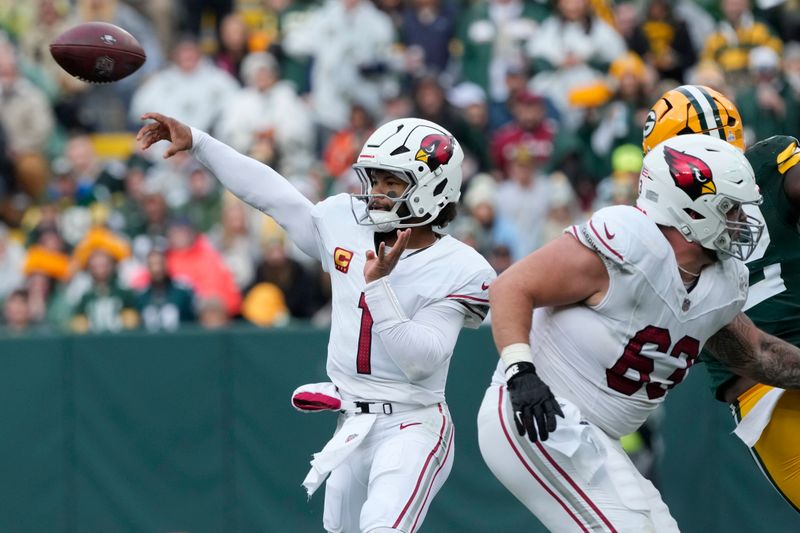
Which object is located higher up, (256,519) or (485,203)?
(485,203)

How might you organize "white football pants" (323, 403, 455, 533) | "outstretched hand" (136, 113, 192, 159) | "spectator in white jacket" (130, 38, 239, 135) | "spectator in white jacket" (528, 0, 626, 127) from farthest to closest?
"spectator in white jacket" (130, 38, 239, 135), "spectator in white jacket" (528, 0, 626, 127), "outstretched hand" (136, 113, 192, 159), "white football pants" (323, 403, 455, 533)

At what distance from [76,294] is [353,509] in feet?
16.8

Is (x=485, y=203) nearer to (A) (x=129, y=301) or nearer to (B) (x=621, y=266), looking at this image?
(A) (x=129, y=301)

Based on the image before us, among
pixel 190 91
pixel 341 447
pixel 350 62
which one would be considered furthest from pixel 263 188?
pixel 190 91

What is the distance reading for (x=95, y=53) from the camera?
5.32 m

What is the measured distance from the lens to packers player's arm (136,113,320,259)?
522cm

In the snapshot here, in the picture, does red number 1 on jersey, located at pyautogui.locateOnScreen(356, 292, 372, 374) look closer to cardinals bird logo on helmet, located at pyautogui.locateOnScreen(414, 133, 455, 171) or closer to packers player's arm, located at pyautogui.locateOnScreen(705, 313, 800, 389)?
cardinals bird logo on helmet, located at pyautogui.locateOnScreen(414, 133, 455, 171)

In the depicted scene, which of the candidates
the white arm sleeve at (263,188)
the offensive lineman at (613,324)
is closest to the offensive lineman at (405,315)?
the white arm sleeve at (263,188)

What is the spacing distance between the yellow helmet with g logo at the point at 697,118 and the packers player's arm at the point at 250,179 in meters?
1.34

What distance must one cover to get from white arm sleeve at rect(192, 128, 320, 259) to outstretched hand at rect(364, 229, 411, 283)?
0.61 metres

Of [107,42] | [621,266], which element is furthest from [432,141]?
[107,42]

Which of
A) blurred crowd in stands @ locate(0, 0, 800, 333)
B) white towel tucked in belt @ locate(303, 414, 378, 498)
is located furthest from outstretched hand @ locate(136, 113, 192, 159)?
blurred crowd in stands @ locate(0, 0, 800, 333)

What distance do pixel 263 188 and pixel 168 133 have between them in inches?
16.5

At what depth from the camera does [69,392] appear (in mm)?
8141
